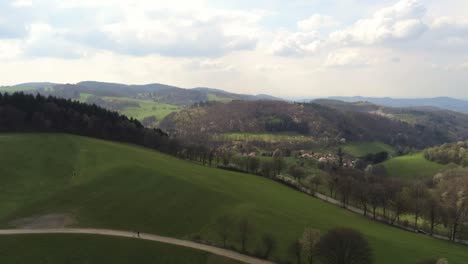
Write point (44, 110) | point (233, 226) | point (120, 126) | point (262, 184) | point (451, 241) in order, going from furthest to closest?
1. point (120, 126)
2. point (44, 110)
3. point (262, 184)
4. point (451, 241)
5. point (233, 226)

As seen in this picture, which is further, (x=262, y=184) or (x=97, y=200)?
(x=262, y=184)

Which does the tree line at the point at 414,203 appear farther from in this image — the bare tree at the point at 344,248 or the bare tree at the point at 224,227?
the bare tree at the point at 224,227

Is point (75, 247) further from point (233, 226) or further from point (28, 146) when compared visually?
point (28, 146)

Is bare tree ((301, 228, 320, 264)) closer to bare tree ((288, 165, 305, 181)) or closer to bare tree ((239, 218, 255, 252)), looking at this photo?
bare tree ((239, 218, 255, 252))

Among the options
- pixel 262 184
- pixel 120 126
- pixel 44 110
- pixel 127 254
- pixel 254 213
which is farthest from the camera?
pixel 120 126

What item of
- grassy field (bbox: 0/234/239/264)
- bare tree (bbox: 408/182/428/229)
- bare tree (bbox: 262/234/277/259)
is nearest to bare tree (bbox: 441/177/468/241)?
bare tree (bbox: 408/182/428/229)

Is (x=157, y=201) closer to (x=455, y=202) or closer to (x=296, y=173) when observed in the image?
(x=296, y=173)

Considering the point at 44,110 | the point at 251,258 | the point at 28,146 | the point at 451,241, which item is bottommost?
the point at 451,241

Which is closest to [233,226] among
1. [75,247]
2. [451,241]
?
[75,247]
